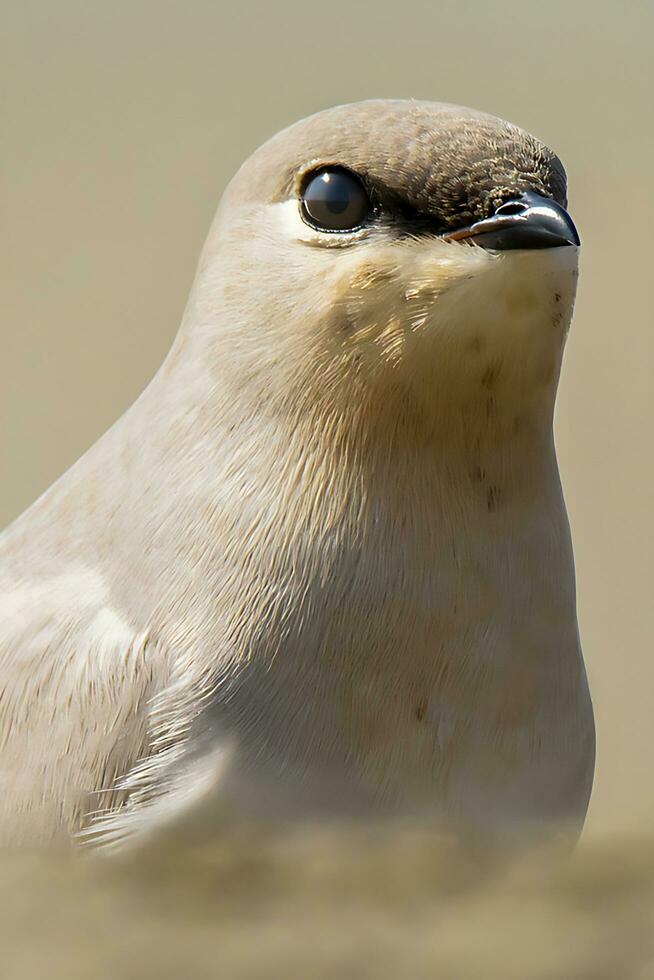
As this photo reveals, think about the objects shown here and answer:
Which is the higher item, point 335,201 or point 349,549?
point 335,201

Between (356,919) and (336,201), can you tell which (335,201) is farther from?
(356,919)

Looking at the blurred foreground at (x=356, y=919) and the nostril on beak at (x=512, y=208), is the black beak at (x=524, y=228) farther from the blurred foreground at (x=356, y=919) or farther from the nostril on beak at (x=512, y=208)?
the blurred foreground at (x=356, y=919)

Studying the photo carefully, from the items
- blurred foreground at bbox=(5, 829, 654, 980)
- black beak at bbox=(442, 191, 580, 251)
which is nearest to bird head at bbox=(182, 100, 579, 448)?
black beak at bbox=(442, 191, 580, 251)

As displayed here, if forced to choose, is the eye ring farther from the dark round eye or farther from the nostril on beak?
the nostril on beak

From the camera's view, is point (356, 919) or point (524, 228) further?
point (524, 228)

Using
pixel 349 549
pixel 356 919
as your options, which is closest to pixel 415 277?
pixel 349 549

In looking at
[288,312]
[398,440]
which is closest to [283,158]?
[288,312]

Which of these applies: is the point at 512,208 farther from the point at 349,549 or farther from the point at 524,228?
the point at 349,549
